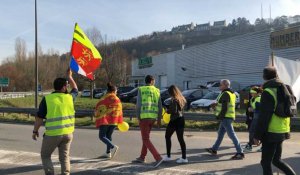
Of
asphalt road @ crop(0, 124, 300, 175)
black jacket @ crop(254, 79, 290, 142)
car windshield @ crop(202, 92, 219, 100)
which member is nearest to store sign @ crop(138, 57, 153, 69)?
car windshield @ crop(202, 92, 219, 100)

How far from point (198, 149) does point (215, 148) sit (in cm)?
116

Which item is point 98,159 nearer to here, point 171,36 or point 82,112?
point 82,112

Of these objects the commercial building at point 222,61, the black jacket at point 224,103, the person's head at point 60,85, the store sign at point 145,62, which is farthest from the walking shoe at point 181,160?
the store sign at point 145,62

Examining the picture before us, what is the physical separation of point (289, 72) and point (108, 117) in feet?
14.6

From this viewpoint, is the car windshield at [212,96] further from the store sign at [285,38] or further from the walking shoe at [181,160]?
the walking shoe at [181,160]

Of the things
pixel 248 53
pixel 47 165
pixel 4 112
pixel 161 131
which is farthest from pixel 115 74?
pixel 47 165

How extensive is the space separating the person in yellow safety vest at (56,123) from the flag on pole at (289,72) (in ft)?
16.5

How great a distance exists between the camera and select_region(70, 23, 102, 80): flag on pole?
27.9ft

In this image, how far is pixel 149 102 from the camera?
27.4 ft

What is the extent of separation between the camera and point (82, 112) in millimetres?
19250

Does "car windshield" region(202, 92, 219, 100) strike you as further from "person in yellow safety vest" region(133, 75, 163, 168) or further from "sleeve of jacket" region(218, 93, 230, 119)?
"person in yellow safety vest" region(133, 75, 163, 168)

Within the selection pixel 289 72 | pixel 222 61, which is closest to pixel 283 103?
pixel 289 72

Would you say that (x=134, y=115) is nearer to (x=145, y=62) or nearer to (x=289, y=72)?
(x=289, y=72)

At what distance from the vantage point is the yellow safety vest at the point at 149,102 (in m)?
8.30
